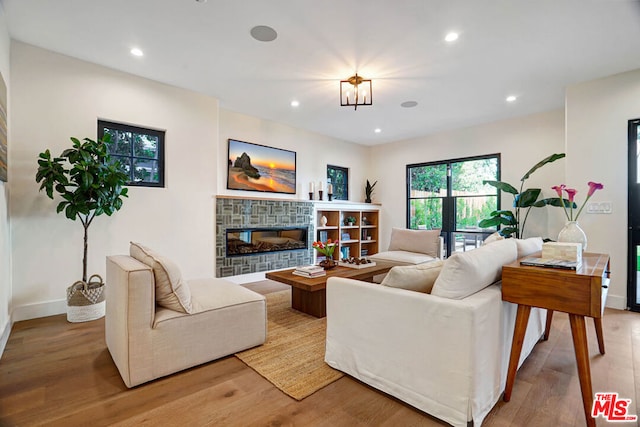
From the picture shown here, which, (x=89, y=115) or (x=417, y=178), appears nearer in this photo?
(x=89, y=115)

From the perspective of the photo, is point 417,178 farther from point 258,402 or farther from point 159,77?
point 258,402

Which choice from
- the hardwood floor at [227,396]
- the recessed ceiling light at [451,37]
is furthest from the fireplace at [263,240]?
the recessed ceiling light at [451,37]

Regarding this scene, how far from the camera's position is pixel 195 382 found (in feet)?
6.12

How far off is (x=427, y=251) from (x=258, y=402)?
3.53 m

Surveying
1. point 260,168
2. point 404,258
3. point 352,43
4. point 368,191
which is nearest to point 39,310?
point 260,168

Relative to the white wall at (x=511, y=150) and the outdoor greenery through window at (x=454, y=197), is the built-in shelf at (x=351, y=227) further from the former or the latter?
the outdoor greenery through window at (x=454, y=197)

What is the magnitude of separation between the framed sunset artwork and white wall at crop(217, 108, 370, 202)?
0.08 metres

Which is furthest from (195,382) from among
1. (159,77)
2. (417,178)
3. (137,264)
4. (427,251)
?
(417,178)

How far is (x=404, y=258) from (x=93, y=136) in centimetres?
414

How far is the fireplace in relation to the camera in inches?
172

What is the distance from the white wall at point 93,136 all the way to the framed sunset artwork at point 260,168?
0.49m

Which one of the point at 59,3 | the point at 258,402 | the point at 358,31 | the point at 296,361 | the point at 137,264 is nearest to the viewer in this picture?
the point at 258,402

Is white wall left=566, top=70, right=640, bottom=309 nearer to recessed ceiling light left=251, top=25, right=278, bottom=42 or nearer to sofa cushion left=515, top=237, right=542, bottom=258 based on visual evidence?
sofa cushion left=515, top=237, right=542, bottom=258

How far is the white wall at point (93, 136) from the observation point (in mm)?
2830
